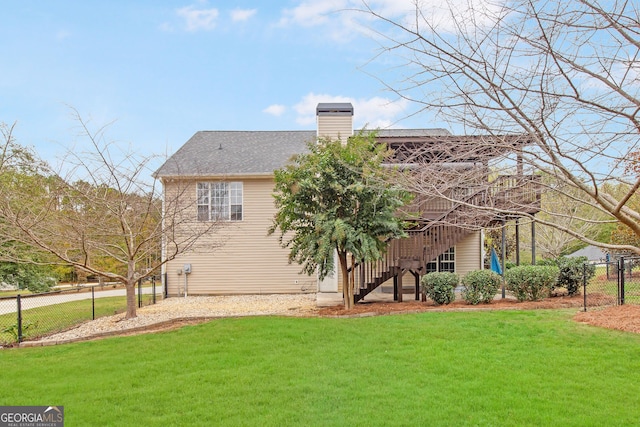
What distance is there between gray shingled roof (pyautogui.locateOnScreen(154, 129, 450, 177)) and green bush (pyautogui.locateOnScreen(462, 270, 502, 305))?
17.1 feet

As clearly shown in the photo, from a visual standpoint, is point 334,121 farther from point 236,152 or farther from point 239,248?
point 239,248

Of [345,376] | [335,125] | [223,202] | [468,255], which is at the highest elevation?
[335,125]

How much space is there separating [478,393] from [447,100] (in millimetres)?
2811

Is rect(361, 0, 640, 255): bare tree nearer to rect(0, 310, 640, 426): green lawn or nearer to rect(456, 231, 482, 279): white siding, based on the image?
rect(0, 310, 640, 426): green lawn

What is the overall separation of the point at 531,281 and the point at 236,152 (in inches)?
416

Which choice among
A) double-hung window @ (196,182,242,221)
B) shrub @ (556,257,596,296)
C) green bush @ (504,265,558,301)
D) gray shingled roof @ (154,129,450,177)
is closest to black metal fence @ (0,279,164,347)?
double-hung window @ (196,182,242,221)

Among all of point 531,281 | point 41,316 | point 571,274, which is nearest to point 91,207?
point 41,316

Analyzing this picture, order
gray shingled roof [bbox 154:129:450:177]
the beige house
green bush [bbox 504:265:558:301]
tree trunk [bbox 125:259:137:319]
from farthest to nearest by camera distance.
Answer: gray shingled roof [bbox 154:129:450:177] → the beige house → green bush [bbox 504:265:558:301] → tree trunk [bbox 125:259:137:319]

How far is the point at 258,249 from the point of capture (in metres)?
14.8

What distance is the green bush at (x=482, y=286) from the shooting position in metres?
10.1

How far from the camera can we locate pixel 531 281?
33.8 ft

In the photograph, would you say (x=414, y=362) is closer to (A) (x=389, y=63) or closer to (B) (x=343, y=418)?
(B) (x=343, y=418)

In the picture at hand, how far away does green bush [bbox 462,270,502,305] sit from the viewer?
1010cm

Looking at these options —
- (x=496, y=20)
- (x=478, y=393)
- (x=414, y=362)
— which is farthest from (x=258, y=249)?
(x=496, y=20)
